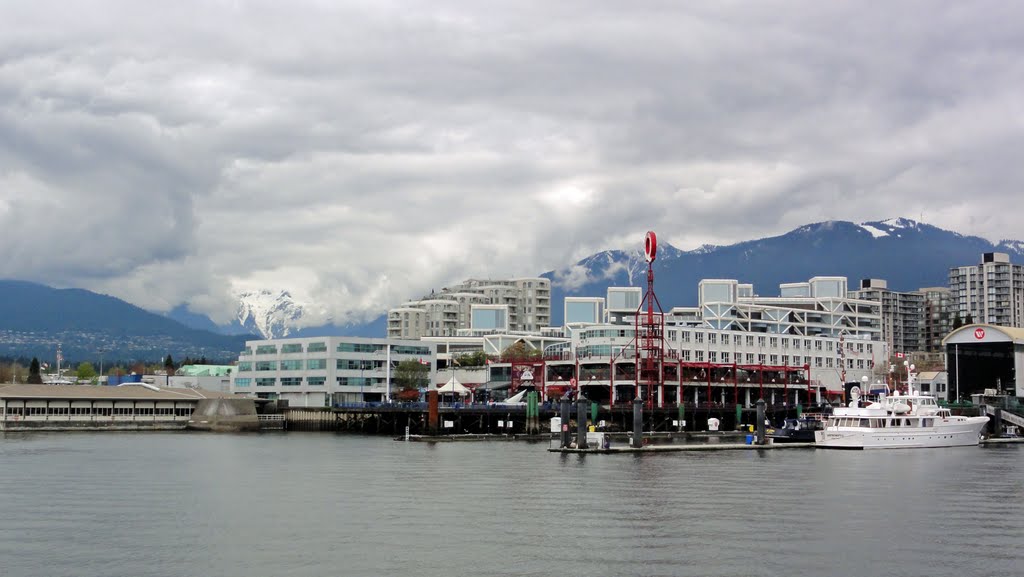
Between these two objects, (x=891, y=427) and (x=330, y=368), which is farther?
(x=330, y=368)

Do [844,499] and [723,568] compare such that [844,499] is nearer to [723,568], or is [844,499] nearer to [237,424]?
[723,568]

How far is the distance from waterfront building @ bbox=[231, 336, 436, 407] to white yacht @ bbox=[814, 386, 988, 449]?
242ft

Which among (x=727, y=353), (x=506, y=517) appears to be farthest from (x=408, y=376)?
(x=506, y=517)

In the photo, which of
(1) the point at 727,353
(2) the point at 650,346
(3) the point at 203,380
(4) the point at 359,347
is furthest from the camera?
(3) the point at 203,380

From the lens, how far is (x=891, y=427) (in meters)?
91.8

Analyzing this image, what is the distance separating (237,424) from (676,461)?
68.6m

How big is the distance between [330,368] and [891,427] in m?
80.3

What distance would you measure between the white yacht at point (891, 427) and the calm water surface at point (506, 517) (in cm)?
1405

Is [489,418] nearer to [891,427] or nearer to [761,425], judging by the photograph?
[761,425]

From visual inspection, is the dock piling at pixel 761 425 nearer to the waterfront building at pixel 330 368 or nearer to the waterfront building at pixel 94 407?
the waterfront building at pixel 94 407

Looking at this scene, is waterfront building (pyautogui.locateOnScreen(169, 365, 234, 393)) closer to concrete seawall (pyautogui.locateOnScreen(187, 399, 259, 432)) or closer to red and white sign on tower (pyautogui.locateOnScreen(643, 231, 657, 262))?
concrete seawall (pyautogui.locateOnScreen(187, 399, 259, 432))

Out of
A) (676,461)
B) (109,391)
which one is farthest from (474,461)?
(109,391)

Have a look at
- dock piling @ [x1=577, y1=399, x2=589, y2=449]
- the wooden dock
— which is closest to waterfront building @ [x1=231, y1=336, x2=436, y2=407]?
the wooden dock

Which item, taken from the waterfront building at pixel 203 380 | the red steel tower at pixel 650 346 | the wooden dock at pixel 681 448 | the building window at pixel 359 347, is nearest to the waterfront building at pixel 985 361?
the red steel tower at pixel 650 346
